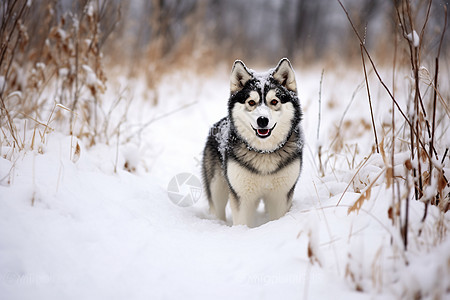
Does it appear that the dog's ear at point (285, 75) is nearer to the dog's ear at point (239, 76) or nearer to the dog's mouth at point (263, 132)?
the dog's ear at point (239, 76)

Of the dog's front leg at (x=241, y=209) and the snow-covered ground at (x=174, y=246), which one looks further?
the dog's front leg at (x=241, y=209)

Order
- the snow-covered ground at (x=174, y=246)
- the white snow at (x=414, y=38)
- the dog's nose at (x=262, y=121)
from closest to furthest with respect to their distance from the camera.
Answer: the snow-covered ground at (x=174, y=246) < the white snow at (x=414, y=38) < the dog's nose at (x=262, y=121)

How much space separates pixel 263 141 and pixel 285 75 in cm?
54

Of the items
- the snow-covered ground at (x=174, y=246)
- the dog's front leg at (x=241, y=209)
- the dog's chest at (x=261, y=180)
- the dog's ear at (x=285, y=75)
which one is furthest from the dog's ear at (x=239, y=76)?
the snow-covered ground at (x=174, y=246)

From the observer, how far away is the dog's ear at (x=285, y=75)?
7.04ft

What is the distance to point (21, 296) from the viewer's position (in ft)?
4.12

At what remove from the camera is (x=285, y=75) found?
2.20 metres

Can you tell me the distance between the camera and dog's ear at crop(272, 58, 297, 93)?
2145 mm

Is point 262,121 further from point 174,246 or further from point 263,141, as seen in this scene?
point 174,246

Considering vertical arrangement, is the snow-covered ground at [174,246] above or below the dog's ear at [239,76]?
below

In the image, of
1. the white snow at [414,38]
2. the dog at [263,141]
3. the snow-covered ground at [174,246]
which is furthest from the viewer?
the dog at [263,141]

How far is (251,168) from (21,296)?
1.45 m

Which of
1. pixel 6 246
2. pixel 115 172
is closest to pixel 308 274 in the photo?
pixel 6 246

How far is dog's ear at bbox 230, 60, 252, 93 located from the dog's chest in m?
0.60
